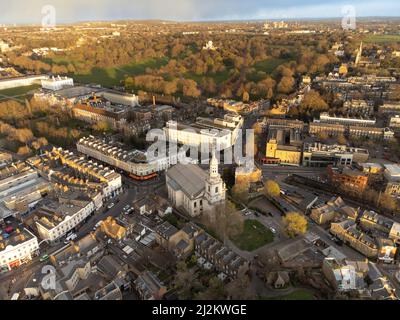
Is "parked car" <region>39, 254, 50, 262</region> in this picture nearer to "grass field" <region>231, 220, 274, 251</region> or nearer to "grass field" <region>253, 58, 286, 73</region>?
"grass field" <region>231, 220, 274, 251</region>

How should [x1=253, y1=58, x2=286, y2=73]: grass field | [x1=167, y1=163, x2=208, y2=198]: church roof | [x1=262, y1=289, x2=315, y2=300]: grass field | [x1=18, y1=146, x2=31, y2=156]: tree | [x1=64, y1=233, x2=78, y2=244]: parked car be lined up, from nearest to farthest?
[x1=262, y1=289, x2=315, y2=300]: grass field, [x1=64, y1=233, x2=78, y2=244]: parked car, [x1=167, y1=163, x2=208, y2=198]: church roof, [x1=18, y1=146, x2=31, y2=156]: tree, [x1=253, y1=58, x2=286, y2=73]: grass field

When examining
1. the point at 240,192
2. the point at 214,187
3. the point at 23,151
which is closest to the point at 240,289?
the point at 214,187

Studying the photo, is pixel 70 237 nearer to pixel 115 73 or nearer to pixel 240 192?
pixel 240 192

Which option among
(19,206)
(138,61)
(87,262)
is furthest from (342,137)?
(138,61)

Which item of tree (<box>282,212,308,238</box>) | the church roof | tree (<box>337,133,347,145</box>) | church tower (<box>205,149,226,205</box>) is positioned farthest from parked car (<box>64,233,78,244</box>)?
tree (<box>337,133,347,145</box>)

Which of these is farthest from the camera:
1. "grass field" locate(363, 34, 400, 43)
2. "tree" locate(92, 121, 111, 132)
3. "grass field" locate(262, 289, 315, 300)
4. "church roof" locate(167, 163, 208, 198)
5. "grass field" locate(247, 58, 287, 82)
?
"grass field" locate(363, 34, 400, 43)

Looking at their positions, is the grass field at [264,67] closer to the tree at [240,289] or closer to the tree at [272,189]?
the tree at [272,189]

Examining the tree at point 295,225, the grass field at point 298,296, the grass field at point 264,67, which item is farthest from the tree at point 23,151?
the grass field at point 264,67
